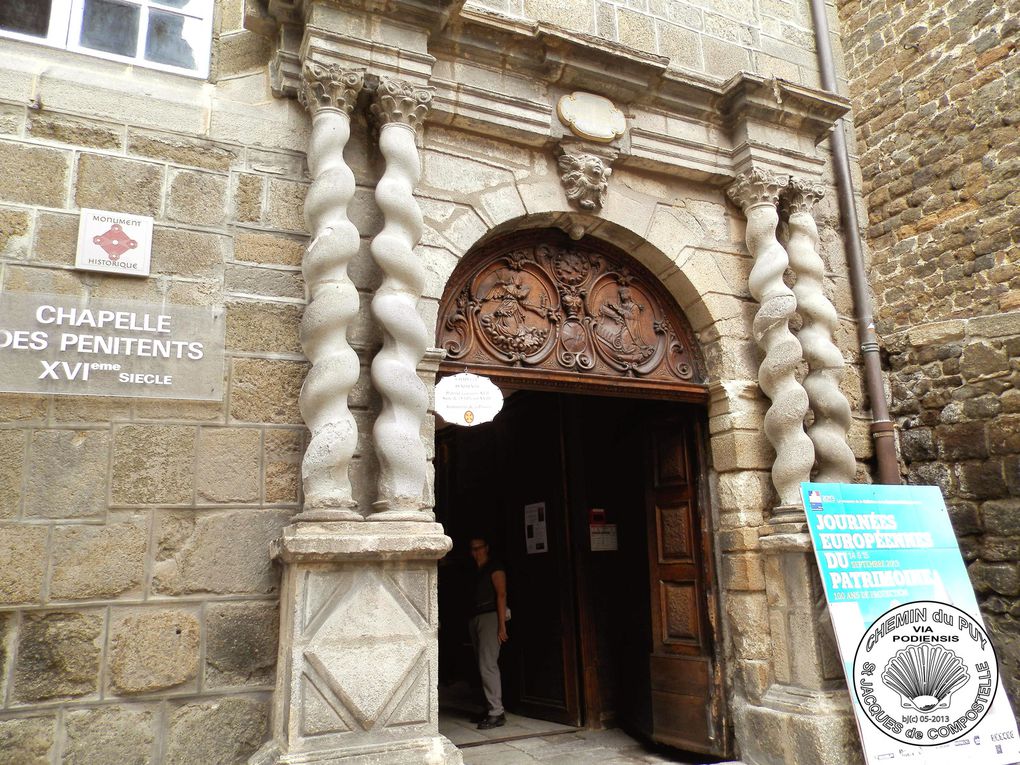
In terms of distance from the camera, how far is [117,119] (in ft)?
12.1

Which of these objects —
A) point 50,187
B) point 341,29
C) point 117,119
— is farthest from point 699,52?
point 50,187

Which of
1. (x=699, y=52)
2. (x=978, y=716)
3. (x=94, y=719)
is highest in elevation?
(x=699, y=52)

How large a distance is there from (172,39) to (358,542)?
8.75 feet

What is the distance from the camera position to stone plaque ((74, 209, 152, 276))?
11.4 feet

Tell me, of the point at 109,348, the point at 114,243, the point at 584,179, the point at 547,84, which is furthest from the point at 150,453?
the point at 547,84

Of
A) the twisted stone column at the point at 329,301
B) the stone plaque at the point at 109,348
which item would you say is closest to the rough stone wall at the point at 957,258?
the twisted stone column at the point at 329,301

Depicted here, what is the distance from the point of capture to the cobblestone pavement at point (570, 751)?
479cm

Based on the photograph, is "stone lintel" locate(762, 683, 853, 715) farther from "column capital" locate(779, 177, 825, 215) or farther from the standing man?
"column capital" locate(779, 177, 825, 215)

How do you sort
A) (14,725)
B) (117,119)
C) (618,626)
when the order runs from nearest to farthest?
(14,725) → (117,119) → (618,626)

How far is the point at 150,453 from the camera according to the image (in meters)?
3.40

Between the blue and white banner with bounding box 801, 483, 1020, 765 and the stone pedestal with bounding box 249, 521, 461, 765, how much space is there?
76.8 inches

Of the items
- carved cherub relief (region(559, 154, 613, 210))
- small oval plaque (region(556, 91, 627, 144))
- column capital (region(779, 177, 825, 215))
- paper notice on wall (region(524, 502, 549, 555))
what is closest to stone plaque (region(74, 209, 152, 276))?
carved cherub relief (region(559, 154, 613, 210))

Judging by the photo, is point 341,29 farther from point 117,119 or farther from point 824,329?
point 824,329

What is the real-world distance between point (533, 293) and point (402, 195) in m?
1.09
